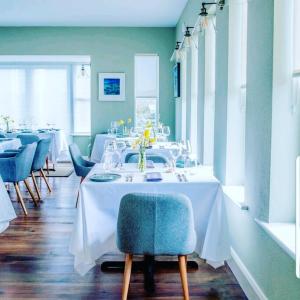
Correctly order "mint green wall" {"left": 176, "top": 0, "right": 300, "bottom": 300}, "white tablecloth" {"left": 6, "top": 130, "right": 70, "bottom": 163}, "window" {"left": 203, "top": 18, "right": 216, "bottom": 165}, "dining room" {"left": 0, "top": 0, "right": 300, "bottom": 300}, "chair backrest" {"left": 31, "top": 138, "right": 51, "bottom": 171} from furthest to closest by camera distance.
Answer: "white tablecloth" {"left": 6, "top": 130, "right": 70, "bottom": 163}
"chair backrest" {"left": 31, "top": 138, "right": 51, "bottom": 171}
"window" {"left": 203, "top": 18, "right": 216, "bottom": 165}
"dining room" {"left": 0, "top": 0, "right": 300, "bottom": 300}
"mint green wall" {"left": 176, "top": 0, "right": 300, "bottom": 300}

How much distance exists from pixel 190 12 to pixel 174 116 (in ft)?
9.96

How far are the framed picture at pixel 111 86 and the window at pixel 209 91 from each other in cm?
410

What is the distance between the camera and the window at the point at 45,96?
10.9 meters

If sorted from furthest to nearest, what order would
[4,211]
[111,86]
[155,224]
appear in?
[111,86] → [4,211] → [155,224]

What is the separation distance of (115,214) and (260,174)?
3.75ft

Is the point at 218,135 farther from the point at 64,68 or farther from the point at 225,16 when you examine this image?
the point at 64,68

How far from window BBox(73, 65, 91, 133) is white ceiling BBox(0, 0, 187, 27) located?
235cm

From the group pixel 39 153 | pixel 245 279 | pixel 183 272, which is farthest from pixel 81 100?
pixel 183 272

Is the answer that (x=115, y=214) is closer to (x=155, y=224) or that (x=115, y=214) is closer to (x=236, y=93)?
(x=155, y=224)

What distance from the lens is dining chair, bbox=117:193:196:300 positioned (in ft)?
8.16

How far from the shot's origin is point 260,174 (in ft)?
8.88

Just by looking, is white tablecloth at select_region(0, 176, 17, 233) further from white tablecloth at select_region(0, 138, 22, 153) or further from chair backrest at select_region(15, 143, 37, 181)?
white tablecloth at select_region(0, 138, 22, 153)

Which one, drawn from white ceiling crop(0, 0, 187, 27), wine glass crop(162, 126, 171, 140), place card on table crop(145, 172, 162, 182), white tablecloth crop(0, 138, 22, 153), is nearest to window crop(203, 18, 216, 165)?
wine glass crop(162, 126, 171, 140)

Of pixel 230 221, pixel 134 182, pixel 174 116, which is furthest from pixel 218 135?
pixel 174 116
